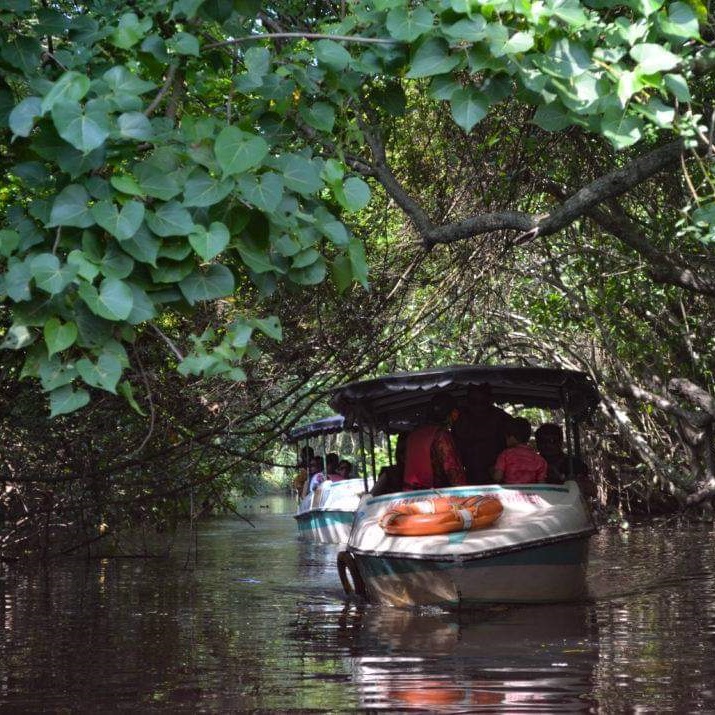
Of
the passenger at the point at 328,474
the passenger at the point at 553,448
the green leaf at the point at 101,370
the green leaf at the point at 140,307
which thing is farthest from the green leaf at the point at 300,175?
the passenger at the point at 328,474

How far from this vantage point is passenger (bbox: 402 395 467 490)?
32.1 ft

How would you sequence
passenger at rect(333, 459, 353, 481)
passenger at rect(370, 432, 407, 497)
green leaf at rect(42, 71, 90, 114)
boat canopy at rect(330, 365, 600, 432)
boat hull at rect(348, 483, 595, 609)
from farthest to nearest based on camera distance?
passenger at rect(333, 459, 353, 481) < passenger at rect(370, 432, 407, 497) < boat canopy at rect(330, 365, 600, 432) < boat hull at rect(348, 483, 595, 609) < green leaf at rect(42, 71, 90, 114)

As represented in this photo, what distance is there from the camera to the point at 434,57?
424cm

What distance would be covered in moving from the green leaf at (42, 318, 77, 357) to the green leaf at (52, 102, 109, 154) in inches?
22.2

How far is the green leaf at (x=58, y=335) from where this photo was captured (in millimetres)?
3783

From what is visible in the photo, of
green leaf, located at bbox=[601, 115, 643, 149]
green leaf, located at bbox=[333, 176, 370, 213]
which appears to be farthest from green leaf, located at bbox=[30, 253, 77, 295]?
green leaf, located at bbox=[601, 115, 643, 149]

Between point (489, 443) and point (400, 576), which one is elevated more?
point (489, 443)

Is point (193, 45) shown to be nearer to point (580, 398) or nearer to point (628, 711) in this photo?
point (628, 711)

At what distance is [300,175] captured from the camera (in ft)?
13.7

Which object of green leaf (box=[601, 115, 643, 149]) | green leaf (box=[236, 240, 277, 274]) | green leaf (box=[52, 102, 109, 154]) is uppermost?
green leaf (box=[601, 115, 643, 149])

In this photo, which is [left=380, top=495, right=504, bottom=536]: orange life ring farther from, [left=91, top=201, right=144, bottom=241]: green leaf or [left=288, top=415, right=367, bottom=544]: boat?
[left=288, top=415, right=367, bottom=544]: boat

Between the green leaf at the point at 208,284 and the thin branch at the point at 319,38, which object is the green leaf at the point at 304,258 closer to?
the green leaf at the point at 208,284

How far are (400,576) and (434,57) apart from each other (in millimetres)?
5617

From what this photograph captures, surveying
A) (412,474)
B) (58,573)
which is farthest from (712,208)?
(58,573)
